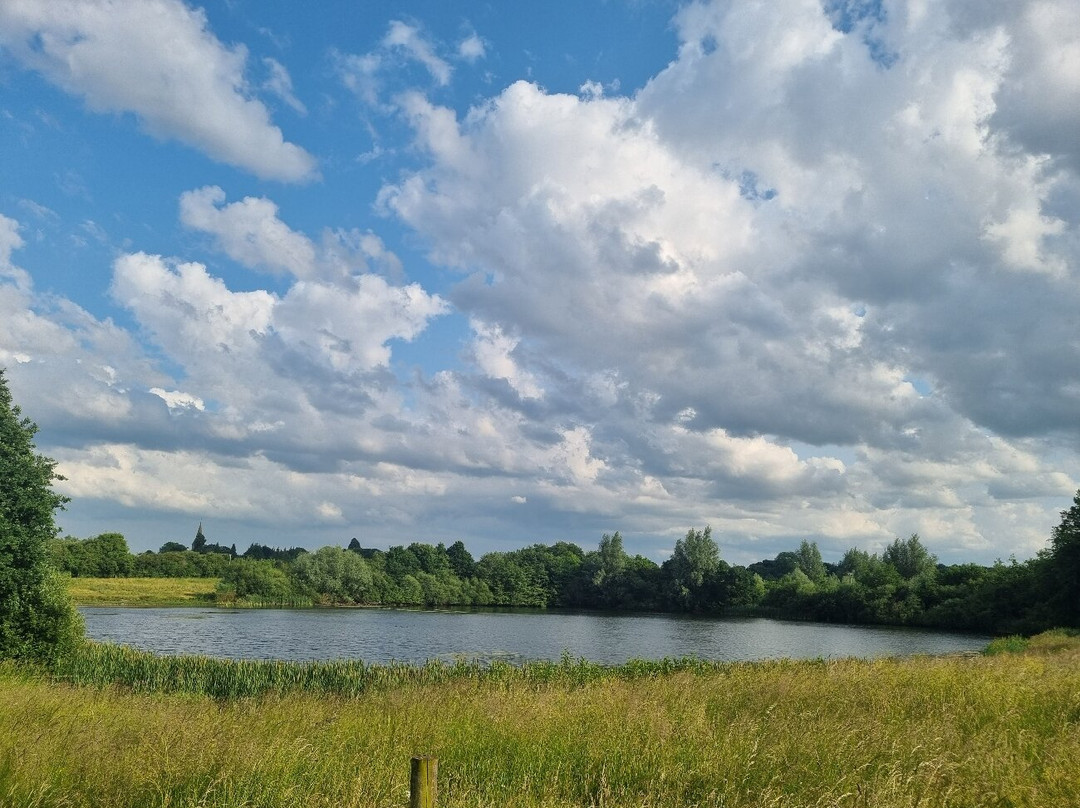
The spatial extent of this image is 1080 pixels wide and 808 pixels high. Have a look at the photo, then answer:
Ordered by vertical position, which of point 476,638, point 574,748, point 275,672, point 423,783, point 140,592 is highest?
point 423,783

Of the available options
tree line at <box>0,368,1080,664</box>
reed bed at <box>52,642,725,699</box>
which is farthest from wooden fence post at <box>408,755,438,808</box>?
tree line at <box>0,368,1080,664</box>

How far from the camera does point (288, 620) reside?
77.4 metres

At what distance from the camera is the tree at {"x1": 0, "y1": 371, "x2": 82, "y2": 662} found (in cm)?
1900

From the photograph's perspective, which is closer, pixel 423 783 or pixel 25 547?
pixel 423 783

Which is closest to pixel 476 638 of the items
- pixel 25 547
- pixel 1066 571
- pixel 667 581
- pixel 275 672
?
pixel 275 672

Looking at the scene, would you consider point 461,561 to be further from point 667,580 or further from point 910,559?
point 910,559

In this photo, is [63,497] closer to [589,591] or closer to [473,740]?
[473,740]

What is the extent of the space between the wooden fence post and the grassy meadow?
56.6 inches

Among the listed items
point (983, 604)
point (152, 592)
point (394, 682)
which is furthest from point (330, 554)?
point (394, 682)

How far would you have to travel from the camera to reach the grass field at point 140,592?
3868 inches

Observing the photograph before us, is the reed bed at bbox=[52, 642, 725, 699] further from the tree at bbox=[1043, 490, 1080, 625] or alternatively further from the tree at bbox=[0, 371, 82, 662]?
the tree at bbox=[1043, 490, 1080, 625]

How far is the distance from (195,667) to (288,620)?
5417cm

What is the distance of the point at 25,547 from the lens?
19.3m

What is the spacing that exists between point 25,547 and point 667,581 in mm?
107527
